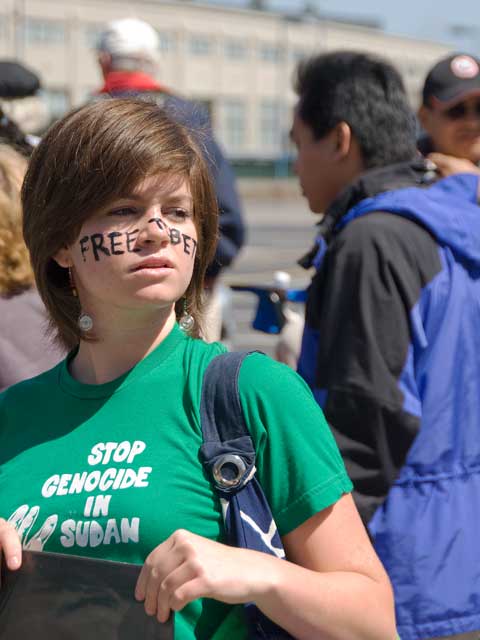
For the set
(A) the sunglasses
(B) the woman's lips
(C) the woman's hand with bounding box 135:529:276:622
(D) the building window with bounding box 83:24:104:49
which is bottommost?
(D) the building window with bounding box 83:24:104:49

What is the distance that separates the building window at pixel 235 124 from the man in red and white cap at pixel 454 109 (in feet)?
234

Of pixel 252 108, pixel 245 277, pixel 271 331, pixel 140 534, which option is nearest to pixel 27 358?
pixel 271 331

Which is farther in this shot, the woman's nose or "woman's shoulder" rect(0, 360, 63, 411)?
"woman's shoulder" rect(0, 360, 63, 411)

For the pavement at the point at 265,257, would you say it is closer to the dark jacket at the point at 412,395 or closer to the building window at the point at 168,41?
the dark jacket at the point at 412,395

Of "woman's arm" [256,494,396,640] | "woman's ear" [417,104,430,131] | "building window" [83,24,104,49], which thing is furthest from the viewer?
"building window" [83,24,104,49]

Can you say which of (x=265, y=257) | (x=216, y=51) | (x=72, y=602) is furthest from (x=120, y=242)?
(x=216, y=51)

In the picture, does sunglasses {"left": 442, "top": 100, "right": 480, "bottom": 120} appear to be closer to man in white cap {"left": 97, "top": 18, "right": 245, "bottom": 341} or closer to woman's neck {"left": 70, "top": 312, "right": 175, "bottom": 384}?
man in white cap {"left": 97, "top": 18, "right": 245, "bottom": 341}

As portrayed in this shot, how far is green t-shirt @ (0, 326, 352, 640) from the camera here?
190 centimetres

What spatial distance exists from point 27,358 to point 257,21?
241 ft

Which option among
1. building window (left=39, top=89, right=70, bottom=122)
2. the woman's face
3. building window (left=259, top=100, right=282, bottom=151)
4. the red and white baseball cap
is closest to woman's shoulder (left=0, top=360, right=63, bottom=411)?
the woman's face

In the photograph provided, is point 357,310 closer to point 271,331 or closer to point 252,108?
point 271,331

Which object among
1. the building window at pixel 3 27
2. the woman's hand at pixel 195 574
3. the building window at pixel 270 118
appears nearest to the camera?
the woman's hand at pixel 195 574

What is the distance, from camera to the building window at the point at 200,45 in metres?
71.6

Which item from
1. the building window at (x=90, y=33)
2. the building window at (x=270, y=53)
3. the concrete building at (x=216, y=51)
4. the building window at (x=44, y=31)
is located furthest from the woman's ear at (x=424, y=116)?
the building window at (x=270, y=53)
